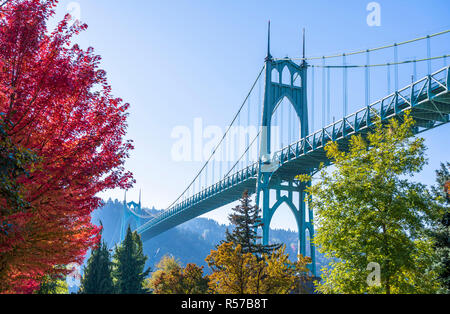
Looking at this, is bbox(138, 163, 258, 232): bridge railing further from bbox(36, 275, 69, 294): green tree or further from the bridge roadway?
bbox(36, 275, 69, 294): green tree

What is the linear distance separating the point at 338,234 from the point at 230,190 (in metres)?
43.0

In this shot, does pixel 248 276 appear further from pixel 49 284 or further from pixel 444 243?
pixel 49 284

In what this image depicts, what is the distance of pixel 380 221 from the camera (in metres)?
12.8

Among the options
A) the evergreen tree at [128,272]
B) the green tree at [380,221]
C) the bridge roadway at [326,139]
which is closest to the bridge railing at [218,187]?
the bridge roadway at [326,139]

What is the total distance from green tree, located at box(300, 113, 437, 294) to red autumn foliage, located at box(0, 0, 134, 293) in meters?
7.52

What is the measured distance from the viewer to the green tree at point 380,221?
12547 millimetres

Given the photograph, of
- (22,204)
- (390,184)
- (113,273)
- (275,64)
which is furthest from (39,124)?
(275,64)

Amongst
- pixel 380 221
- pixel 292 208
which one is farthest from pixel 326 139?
pixel 380 221

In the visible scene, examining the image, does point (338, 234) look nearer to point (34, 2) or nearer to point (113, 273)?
point (34, 2)

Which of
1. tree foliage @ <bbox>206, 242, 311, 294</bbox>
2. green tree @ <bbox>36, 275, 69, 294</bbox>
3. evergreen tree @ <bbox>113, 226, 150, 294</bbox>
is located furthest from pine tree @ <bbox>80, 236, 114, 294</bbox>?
tree foliage @ <bbox>206, 242, 311, 294</bbox>

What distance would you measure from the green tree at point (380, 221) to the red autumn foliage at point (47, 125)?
7.52m

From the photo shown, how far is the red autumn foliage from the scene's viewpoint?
332 inches

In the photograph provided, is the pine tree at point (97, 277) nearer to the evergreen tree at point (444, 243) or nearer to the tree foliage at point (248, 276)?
the tree foliage at point (248, 276)

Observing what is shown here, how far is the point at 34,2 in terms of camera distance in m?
8.98
